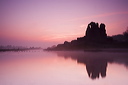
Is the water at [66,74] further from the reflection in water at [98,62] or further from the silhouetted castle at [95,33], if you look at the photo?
the silhouetted castle at [95,33]

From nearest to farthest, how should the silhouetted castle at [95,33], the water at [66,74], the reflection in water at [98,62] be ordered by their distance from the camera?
the water at [66,74] → the reflection in water at [98,62] → the silhouetted castle at [95,33]

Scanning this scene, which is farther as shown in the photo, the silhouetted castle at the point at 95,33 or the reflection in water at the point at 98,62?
the silhouetted castle at the point at 95,33

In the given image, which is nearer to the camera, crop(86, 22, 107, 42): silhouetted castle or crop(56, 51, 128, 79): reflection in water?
→ crop(56, 51, 128, 79): reflection in water

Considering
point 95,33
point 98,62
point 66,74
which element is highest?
point 95,33

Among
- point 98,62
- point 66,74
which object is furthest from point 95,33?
point 66,74

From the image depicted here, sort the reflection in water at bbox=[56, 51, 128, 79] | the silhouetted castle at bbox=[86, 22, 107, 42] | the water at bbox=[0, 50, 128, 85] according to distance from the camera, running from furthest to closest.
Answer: the silhouetted castle at bbox=[86, 22, 107, 42] < the reflection in water at bbox=[56, 51, 128, 79] < the water at bbox=[0, 50, 128, 85]

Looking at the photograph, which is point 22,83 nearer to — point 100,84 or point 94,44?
point 100,84

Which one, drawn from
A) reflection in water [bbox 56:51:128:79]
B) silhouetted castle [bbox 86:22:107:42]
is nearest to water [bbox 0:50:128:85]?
reflection in water [bbox 56:51:128:79]

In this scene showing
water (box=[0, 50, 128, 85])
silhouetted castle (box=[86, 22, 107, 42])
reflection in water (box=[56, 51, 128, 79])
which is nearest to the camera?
water (box=[0, 50, 128, 85])

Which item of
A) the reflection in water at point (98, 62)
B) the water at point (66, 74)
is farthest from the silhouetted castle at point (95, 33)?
the water at point (66, 74)

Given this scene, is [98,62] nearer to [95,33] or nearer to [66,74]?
[66,74]

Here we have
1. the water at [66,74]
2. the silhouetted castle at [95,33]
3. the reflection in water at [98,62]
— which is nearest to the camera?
the water at [66,74]

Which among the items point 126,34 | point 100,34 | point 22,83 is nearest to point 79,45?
point 100,34

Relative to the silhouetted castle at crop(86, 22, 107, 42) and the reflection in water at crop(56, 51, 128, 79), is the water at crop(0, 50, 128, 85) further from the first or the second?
the silhouetted castle at crop(86, 22, 107, 42)
